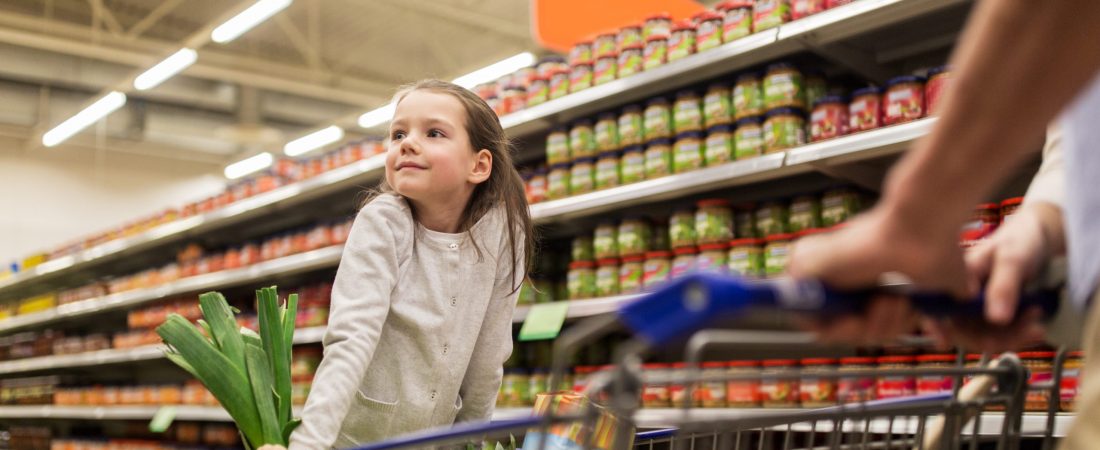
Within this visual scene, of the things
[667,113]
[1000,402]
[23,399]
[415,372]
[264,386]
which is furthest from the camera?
[23,399]

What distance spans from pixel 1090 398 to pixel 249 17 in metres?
6.98

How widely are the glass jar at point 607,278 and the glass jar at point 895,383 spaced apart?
991mm

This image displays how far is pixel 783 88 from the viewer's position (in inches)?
111

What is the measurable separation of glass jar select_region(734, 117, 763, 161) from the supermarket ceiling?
293 inches

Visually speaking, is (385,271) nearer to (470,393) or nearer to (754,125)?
(470,393)

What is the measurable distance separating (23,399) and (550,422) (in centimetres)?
836

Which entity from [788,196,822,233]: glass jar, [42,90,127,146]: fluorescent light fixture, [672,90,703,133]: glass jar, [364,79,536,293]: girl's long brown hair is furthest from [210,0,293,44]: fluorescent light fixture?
[364,79,536,293]: girl's long brown hair

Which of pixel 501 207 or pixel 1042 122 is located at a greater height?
pixel 501 207

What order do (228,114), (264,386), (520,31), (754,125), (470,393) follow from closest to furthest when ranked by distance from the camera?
(264,386) < (470,393) < (754,125) < (520,31) < (228,114)

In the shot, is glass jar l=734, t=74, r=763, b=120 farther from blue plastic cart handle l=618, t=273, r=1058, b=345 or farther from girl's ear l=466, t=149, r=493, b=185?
blue plastic cart handle l=618, t=273, r=1058, b=345

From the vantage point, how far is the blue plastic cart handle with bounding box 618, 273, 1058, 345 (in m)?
0.56

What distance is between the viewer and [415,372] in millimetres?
1663

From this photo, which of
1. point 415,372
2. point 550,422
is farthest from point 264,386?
point 550,422

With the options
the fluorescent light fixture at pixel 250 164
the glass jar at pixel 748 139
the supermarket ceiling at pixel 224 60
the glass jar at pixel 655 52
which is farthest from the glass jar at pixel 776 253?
the fluorescent light fixture at pixel 250 164
